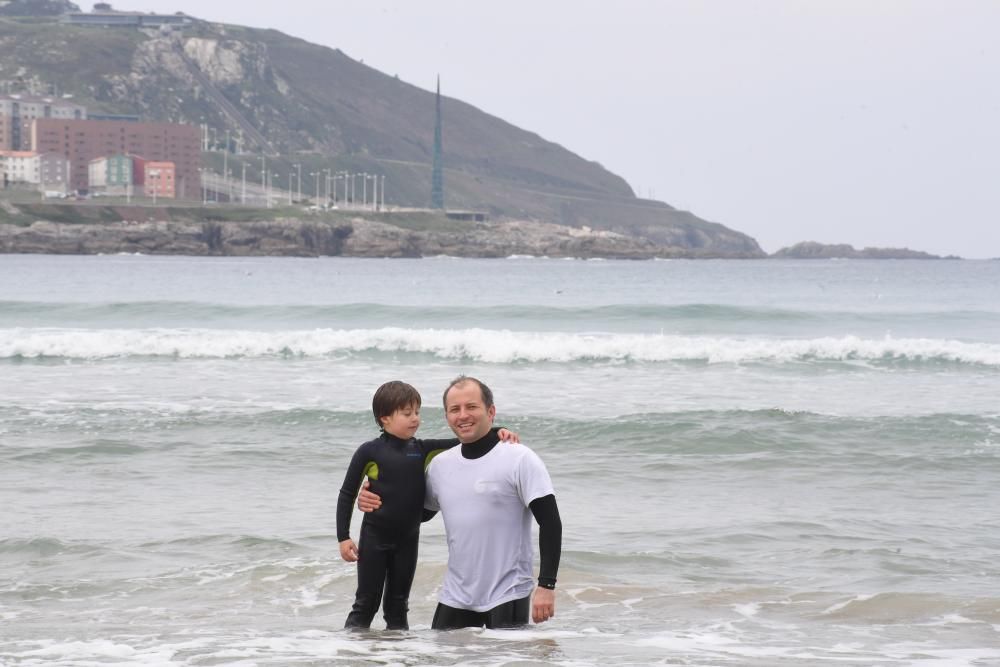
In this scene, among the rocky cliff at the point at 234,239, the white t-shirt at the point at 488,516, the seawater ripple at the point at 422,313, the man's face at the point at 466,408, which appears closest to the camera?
the man's face at the point at 466,408

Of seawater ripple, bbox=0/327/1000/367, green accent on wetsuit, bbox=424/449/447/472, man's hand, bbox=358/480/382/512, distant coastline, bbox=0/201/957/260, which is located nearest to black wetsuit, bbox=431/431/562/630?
green accent on wetsuit, bbox=424/449/447/472

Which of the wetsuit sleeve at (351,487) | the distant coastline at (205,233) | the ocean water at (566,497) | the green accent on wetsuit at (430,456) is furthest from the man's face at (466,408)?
the distant coastline at (205,233)

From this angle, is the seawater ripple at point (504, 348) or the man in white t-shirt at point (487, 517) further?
the seawater ripple at point (504, 348)

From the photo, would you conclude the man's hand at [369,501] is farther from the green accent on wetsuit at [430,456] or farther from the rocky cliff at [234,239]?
the rocky cliff at [234,239]

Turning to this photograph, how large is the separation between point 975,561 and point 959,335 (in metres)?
32.7

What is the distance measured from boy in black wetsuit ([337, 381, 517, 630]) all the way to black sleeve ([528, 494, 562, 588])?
14.7 inches

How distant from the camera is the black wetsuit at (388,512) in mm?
6297

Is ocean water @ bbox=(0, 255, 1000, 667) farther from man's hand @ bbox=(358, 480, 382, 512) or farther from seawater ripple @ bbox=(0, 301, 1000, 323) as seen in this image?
seawater ripple @ bbox=(0, 301, 1000, 323)

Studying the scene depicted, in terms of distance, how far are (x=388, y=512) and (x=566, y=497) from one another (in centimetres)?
614

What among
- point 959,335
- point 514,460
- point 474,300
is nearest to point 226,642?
point 514,460

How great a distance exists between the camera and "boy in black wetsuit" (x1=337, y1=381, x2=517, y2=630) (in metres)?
6.25

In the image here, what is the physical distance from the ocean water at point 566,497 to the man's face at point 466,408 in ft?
3.48

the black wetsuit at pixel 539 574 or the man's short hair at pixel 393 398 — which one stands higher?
the man's short hair at pixel 393 398

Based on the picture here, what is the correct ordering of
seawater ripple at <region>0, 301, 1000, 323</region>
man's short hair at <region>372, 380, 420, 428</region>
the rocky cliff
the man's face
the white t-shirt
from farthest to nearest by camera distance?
the rocky cliff
seawater ripple at <region>0, 301, 1000, 323</region>
man's short hair at <region>372, 380, 420, 428</region>
the white t-shirt
the man's face
